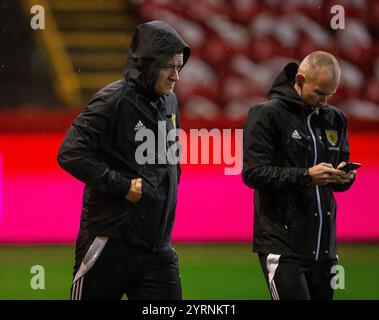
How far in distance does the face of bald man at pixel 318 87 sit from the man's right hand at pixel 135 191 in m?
0.86

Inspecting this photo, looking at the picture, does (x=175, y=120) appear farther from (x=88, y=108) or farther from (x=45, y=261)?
(x=45, y=261)

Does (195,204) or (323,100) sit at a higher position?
(323,100)

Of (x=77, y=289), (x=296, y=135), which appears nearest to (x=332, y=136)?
(x=296, y=135)

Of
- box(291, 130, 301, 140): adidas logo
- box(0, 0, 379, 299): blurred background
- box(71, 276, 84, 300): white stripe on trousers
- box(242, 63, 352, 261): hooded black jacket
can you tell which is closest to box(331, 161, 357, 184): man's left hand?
box(242, 63, 352, 261): hooded black jacket

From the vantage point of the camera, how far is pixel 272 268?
4.38m

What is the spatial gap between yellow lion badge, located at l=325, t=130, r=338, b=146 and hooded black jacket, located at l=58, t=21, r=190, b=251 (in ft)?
2.52

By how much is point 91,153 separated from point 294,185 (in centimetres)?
91

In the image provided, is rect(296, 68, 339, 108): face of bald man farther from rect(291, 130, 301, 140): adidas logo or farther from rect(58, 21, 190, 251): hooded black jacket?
rect(58, 21, 190, 251): hooded black jacket

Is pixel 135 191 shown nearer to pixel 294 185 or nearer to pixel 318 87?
pixel 294 185

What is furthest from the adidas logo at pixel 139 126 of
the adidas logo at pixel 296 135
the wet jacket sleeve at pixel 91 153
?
the adidas logo at pixel 296 135

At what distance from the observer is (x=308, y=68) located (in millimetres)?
4395

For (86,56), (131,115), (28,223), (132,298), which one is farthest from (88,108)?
(86,56)

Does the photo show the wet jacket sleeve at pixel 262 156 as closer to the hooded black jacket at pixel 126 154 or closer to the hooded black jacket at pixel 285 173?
the hooded black jacket at pixel 285 173

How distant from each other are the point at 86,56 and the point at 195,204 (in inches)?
112
